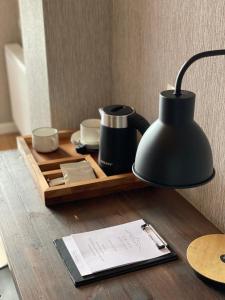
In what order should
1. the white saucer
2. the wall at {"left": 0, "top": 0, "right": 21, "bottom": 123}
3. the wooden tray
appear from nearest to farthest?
the wooden tray < the white saucer < the wall at {"left": 0, "top": 0, "right": 21, "bottom": 123}

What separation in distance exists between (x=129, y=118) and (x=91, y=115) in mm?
504

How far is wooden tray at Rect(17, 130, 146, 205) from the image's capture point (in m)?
1.35

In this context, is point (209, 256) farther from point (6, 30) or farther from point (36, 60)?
point (6, 30)

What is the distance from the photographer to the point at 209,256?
42.8 inches

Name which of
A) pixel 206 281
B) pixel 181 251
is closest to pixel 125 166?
pixel 181 251

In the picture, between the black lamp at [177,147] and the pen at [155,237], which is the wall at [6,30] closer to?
the pen at [155,237]

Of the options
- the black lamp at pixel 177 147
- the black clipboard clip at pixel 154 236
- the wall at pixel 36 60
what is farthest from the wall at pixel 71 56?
the black lamp at pixel 177 147

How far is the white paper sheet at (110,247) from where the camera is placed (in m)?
1.08

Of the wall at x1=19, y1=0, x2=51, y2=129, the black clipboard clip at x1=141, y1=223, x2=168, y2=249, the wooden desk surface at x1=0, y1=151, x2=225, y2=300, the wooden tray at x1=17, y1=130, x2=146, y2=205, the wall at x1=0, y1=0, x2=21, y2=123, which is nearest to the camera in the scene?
the wooden desk surface at x1=0, y1=151, x2=225, y2=300

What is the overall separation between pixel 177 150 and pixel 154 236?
501 mm

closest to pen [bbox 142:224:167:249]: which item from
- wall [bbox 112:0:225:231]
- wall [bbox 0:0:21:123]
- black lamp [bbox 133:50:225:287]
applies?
wall [bbox 112:0:225:231]

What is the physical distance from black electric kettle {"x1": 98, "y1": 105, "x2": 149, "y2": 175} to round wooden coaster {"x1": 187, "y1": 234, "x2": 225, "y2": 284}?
0.39 meters

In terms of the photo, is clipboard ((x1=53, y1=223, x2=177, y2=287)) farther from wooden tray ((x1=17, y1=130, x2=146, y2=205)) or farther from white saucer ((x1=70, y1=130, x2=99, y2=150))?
white saucer ((x1=70, y1=130, x2=99, y2=150))

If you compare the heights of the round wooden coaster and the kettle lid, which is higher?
the kettle lid
